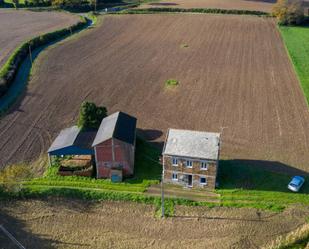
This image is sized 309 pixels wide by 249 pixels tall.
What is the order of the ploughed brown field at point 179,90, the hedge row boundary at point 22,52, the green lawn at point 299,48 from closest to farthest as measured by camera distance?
1. the ploughed brown field at point 179,90
2. the hedge row boundary at point 22,52
3. the green lawn at point 299,48

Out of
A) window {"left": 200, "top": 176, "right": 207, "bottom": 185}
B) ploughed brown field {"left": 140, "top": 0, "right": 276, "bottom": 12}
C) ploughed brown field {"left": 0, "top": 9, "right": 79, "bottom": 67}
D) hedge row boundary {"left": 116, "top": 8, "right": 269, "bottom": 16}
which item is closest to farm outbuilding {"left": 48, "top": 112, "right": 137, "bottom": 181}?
window {"left": 200, "top": 176, "right": 207, "bottom": 185}

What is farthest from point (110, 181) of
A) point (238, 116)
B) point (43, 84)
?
point (43, 84)

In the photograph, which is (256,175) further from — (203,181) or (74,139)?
(74,139)

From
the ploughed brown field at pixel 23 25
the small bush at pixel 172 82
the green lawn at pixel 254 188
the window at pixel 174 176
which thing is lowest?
the green lawn at pixel 254 188

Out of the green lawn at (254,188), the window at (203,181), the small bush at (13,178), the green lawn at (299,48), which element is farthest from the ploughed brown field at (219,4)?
the small bush at (13,178)

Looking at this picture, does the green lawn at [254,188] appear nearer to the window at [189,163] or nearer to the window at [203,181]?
the window at [203,181]

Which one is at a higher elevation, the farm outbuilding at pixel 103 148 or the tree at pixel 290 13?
the tree at pixel 290 13

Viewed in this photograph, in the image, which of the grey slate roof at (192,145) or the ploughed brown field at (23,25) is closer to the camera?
the grey slate roof at (192,145)
